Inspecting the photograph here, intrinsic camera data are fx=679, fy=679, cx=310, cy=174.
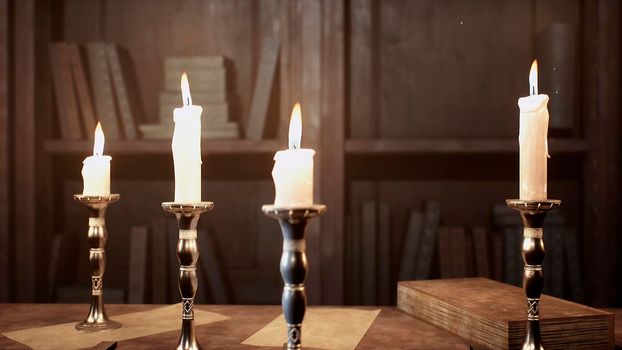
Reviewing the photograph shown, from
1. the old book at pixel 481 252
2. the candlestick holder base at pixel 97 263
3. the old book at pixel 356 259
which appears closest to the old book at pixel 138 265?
the old book at pixel 356 259

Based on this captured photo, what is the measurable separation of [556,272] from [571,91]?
1.95 feet

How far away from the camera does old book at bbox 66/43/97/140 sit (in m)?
2.26

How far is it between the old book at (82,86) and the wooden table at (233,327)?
3.58 feet

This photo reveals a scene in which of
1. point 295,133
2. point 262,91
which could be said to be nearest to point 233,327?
point 295,133

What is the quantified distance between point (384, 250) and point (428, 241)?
0.50 feet

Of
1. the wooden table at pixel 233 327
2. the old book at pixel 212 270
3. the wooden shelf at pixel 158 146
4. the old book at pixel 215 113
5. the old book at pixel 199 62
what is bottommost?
the old book at pixel 212 270

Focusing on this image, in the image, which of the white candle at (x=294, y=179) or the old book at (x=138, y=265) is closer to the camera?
the white candle at (x=294, y=179)

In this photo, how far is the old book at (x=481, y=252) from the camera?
2.25 m

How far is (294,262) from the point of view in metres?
0.69

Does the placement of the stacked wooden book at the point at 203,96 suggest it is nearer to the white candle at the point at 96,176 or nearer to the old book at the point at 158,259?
the old book at the point at 158,259

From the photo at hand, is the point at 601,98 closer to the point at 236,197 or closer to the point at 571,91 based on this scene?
the point at 571,91

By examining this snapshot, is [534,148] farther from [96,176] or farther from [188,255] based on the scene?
[96,176]

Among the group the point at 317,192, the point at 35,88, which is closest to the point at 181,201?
the point at 317,192

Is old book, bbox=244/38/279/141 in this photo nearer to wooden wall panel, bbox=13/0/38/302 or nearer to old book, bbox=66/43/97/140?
old book, bbox=66/43/97/140
